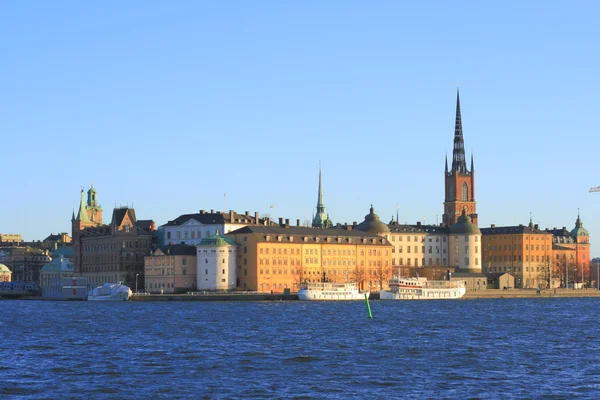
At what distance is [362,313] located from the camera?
9931 cm

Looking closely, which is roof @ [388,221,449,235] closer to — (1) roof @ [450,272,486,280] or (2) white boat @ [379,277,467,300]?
(1) roof @ [450,272,486,280]

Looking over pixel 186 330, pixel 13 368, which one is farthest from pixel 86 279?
pixel 13 368

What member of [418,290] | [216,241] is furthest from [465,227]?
[216,241]

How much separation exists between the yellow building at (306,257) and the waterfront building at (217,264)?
145 cm

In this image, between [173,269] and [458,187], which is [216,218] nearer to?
[173,269]

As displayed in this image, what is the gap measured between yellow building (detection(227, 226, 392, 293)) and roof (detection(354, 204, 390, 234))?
5301 millimetres

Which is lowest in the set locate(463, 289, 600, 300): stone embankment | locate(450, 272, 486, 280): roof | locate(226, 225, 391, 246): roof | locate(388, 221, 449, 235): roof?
locate(463, 289, 600, 300): stone embankment

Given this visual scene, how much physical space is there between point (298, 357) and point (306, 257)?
9350 cm

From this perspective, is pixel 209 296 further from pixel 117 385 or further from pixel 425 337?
pixel 117 385

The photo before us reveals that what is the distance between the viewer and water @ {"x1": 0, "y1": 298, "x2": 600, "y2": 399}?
4250 cm

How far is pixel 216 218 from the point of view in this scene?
152 m

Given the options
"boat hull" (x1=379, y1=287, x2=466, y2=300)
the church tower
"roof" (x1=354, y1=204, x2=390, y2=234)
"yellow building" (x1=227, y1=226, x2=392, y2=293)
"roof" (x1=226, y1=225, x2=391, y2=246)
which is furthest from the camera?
the church tower

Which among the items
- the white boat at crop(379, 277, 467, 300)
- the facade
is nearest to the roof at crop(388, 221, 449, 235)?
the white boat at crop(379, 277, 467, 300)

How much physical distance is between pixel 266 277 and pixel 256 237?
488cm
